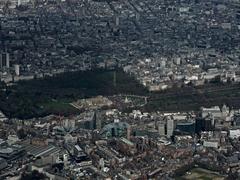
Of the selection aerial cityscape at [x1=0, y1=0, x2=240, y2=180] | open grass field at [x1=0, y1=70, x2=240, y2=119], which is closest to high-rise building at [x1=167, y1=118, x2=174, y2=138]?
aerial cityscape at [x1=0, y1=0, x2=240, y2=180]

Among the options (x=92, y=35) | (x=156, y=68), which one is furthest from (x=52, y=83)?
(x=92, y=35)

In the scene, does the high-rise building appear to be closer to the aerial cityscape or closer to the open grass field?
the aerial cityscape

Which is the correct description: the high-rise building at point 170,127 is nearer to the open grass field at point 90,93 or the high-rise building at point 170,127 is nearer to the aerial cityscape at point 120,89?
the aerial cityscape at point 120,89

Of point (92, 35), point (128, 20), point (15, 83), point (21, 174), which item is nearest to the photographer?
point (21, 174)

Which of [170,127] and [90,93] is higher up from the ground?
[90,93]

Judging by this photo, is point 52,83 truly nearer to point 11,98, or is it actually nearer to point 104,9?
point 11,98

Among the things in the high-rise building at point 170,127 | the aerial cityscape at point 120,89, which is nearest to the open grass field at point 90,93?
the aerial cityscape at point 120,89

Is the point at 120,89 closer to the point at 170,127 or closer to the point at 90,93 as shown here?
the point at 90,93

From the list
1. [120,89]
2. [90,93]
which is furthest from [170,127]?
[90,93]

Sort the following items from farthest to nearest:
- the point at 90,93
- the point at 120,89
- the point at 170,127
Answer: the point at 120,89 < the point at 90,93 < the point at 170,127
